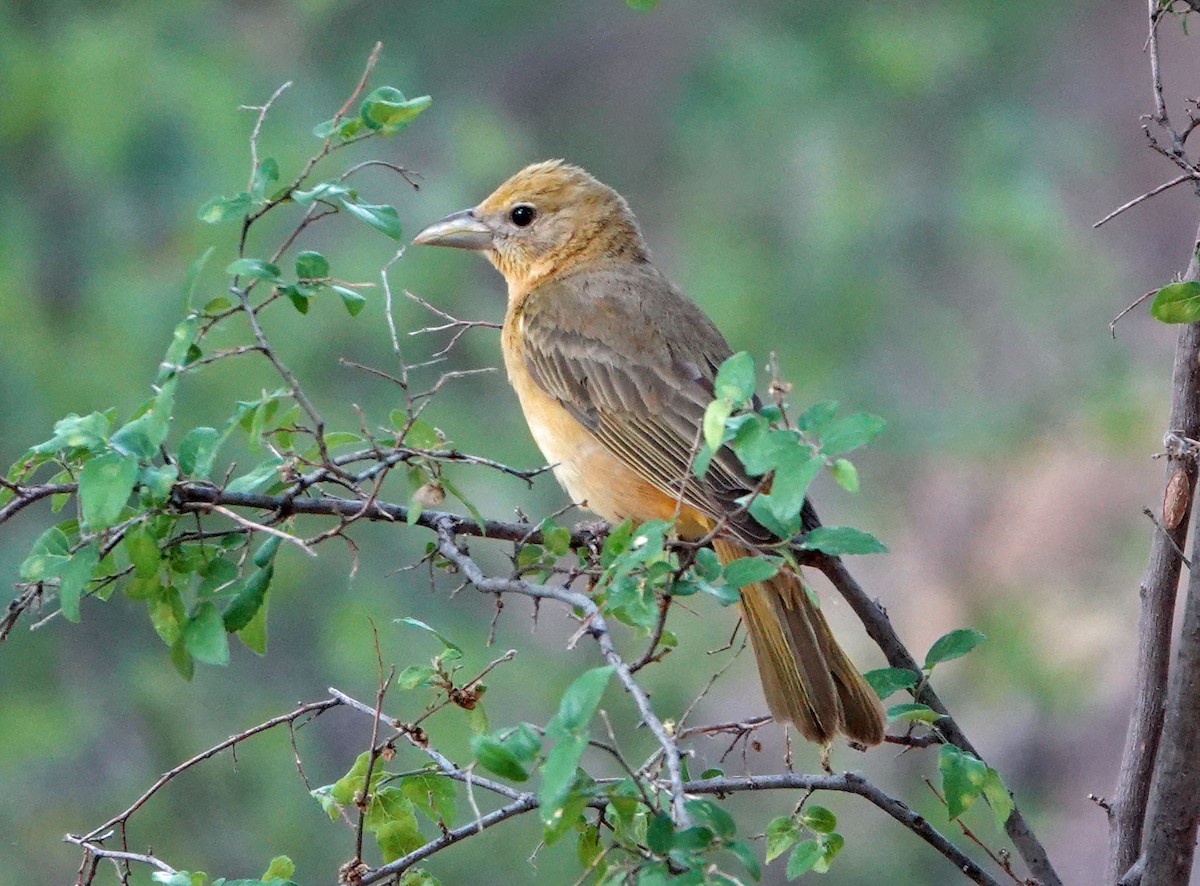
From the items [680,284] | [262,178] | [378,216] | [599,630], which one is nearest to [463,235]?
[378,216]

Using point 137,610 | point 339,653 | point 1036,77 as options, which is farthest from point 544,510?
point 1036,77

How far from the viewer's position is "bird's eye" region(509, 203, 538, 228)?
4484 mm

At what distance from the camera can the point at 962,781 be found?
2.08 metres

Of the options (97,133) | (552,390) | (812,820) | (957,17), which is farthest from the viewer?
(957,17)

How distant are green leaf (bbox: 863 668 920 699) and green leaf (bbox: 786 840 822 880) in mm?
280

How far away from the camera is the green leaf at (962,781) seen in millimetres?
2072

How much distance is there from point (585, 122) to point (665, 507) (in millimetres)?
4856

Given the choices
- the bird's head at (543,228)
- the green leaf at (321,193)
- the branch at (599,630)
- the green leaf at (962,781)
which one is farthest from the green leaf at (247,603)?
the bird's head at (543,228)

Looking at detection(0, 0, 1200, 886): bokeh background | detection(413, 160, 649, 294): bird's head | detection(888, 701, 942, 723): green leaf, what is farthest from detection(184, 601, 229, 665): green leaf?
detection(0, 0, 1200, 886): bokeh background

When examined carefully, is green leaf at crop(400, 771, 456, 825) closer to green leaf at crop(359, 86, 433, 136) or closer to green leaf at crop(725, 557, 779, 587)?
green leaf at crop(725, 557, 779, 587)

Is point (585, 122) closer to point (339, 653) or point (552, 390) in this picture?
point (339, 653)

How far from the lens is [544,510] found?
662 cm

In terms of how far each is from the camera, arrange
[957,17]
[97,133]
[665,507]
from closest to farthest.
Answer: [665,507]
[97,133]
[957,17]

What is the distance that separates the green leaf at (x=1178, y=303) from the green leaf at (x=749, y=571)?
2.36ft
